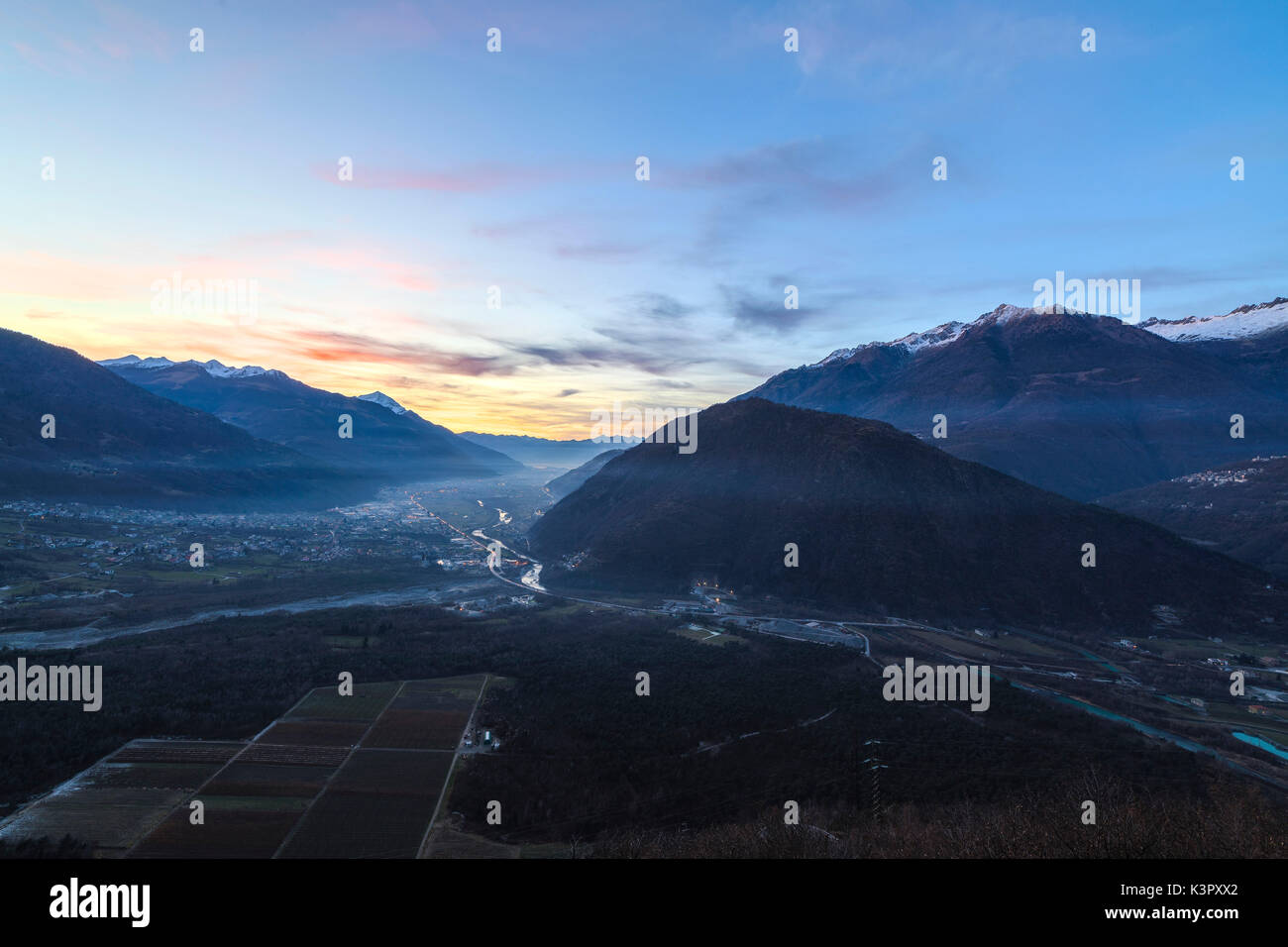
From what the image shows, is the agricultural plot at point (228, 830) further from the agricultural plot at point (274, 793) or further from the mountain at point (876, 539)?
the mountain at point (876, 539)

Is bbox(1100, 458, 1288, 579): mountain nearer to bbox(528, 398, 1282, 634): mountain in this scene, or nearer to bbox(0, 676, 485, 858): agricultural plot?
bbox(528, 398, 1282, 634): mountain

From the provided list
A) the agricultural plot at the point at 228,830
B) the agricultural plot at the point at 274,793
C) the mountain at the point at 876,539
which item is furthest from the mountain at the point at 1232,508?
the agricultural plot at the point at 228,830

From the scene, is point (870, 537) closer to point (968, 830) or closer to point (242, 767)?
point (968, 830)

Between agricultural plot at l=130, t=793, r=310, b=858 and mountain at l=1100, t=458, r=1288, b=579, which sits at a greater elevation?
mountain at l=1100, t=458, r=1288, b=579

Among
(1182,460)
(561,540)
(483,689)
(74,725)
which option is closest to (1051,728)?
(483,689)

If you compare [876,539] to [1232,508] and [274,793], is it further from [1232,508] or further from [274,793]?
[274,793]

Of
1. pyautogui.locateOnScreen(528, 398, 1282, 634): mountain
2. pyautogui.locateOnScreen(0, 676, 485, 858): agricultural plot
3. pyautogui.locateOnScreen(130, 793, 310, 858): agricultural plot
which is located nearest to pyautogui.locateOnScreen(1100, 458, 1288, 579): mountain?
pyautogui.locateOnScreen(528, 398, 1282, 634): mountain
